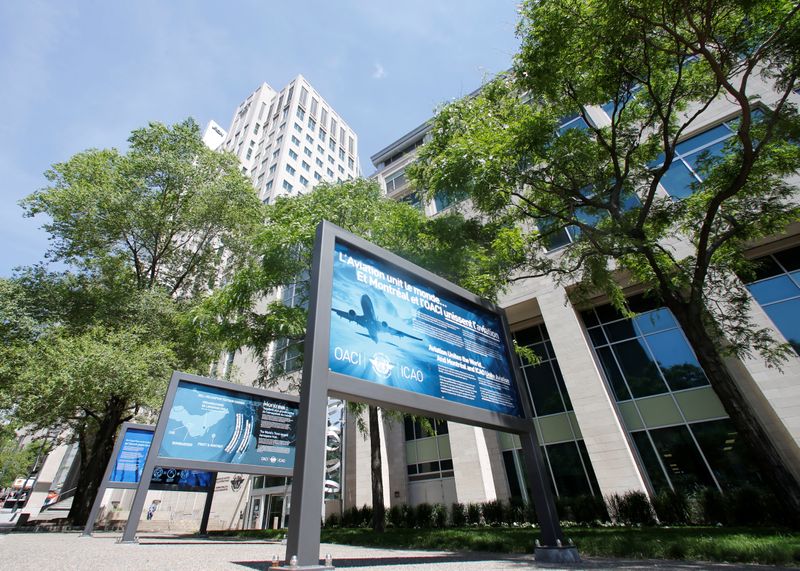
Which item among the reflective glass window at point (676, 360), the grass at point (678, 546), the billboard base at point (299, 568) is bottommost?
the grass at point (678, 546)

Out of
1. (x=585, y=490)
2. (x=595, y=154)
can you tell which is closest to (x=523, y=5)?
(x=595, y=154)

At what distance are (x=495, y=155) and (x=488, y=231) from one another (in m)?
3.15

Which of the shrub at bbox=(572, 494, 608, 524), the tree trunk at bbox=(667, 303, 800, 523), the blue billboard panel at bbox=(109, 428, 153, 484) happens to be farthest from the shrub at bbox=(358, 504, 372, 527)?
the tree trunk at bbox=(667, 303, 800, 523)

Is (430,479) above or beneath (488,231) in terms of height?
beneath

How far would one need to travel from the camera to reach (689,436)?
13586 millimetres

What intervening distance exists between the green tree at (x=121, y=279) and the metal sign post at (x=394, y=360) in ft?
43.3

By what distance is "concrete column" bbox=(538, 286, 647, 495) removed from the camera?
13406 mm

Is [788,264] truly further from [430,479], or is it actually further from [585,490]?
[430,479]

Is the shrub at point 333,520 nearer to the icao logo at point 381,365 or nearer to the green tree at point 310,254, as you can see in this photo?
the green tree at point 310,254

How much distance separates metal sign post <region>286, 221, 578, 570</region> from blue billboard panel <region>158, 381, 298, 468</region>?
8550 millimetres

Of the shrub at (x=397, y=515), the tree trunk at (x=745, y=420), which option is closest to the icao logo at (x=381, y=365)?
the tree trunk at (x=745, y=420)

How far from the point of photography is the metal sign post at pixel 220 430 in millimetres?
10156

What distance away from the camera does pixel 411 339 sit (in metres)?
5.47

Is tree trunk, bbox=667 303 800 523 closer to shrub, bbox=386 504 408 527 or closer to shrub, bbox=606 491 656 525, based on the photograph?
shrub, bbox=606 491 656 525
